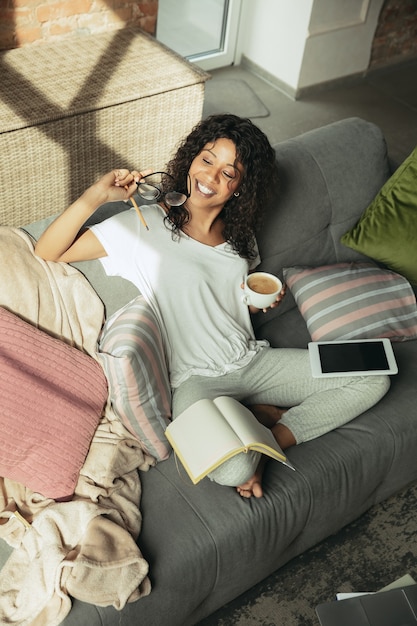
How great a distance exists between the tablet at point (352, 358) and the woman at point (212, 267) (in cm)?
5

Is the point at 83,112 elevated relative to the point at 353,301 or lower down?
elevated

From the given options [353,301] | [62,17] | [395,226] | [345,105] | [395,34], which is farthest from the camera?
[395,34]

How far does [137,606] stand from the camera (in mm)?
1605

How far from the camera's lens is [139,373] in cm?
181

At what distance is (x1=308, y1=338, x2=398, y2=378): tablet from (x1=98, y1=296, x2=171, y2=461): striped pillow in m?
0.43

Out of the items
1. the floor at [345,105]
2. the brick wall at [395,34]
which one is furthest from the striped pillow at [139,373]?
the brick wall at [395,34]

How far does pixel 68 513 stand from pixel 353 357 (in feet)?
2.86

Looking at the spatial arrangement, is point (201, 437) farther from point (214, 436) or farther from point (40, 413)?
point (40, 413)

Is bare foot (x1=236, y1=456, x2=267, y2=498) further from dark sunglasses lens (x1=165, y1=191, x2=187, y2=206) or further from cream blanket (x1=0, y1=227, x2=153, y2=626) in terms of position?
dark sunglasses lens (x1=165, y1=191, x2=187, y2=206)

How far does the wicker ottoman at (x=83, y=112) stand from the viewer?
8.70ft

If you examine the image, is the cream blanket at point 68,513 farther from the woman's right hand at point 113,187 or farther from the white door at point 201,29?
the white door at point 201,29

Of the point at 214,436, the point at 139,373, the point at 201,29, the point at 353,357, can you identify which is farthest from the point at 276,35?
the point at 214,436

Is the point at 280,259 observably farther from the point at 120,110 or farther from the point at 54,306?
the point at 120,110

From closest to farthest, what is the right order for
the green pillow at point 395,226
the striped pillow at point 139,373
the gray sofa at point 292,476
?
1. the gray sofa at point 292,476
2. the striped pillow at point 139,373
3. the green pillow at point 395,226
